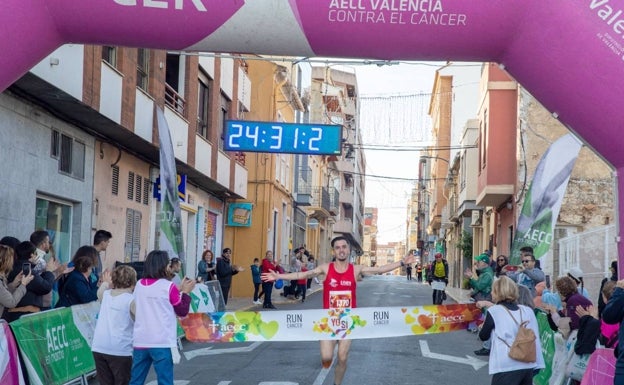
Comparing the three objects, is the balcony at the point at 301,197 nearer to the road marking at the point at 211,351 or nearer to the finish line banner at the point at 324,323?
the road marking at the point at 211,351

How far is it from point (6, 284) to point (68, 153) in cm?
768

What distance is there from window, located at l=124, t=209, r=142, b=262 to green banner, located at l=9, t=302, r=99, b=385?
984cm

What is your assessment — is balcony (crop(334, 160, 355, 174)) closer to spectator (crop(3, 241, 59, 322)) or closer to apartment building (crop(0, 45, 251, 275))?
apartment building (crop(0, 45, 251, 275))

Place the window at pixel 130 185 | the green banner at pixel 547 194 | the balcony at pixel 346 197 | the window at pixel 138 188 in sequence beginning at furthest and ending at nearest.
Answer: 1. the balcony at pixel 346 197
2. the window at pixel 138 188
3. the window at pixel 130 185
4. the green banner at pixel 547 194

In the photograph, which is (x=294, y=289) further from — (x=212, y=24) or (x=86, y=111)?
(x=212, y=24)

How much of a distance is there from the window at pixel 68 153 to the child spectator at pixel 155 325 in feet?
27.2

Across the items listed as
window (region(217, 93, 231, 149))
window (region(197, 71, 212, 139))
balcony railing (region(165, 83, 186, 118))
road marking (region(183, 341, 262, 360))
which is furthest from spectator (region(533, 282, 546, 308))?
window (region(217, 93, 231, 149))

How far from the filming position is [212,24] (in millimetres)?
8328

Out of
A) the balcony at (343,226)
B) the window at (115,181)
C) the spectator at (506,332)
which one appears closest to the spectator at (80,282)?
the spectator at (506,332)

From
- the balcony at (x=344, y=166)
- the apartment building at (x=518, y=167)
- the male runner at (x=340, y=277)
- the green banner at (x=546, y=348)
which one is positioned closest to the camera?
the male runner at (x=340, y=277)

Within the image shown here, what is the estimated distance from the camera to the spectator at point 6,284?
28.5 ft

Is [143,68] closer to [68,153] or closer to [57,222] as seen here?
[68,153]

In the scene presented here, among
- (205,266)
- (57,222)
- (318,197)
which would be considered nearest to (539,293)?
(57,222)

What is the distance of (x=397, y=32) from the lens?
834 cm
